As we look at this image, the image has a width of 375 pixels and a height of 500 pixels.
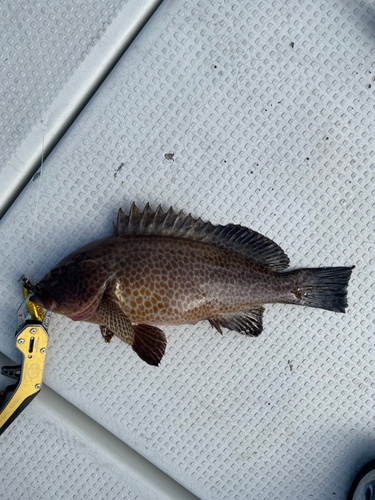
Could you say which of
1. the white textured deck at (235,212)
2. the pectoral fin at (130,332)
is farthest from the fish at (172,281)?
the white textured deck at (235,212)

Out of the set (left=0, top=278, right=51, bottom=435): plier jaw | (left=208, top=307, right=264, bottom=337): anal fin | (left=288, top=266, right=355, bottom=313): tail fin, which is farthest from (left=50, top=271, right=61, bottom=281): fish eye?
(left=288, top=266, right=355, bottom=313): tail fin

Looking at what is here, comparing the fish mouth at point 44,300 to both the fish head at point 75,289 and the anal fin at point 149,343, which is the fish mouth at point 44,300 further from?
the anal fin at point 149,343

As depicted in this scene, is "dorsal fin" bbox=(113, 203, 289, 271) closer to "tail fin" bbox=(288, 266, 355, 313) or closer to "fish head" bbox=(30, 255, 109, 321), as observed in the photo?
"tail fin" bbox=(288, 266, 355, 313)

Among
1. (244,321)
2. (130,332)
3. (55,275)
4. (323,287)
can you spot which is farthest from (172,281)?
(323,287)

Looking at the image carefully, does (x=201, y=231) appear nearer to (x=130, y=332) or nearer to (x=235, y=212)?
(x=235, y=212)

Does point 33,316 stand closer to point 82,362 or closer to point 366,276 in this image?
point 82,362

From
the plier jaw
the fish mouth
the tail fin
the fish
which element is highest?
the tail fin

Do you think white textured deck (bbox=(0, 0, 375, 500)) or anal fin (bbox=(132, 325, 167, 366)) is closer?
anal fin (bbox=(132, 325, 167, 366))
